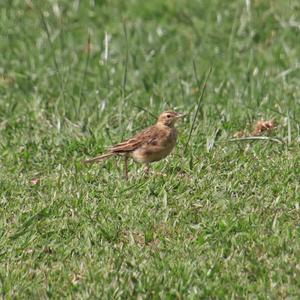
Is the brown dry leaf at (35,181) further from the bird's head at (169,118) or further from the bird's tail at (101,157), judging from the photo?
the bird's head at (169,118)

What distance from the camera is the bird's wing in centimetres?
888

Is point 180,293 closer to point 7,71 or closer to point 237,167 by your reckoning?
point 237,167

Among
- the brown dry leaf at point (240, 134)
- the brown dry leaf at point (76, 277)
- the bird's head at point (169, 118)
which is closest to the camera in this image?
the brown dry leaf at point (76, 277)

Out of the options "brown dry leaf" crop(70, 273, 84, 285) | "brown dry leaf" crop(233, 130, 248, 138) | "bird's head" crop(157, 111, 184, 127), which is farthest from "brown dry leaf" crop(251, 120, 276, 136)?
"brown dry leaf" crop(70, 273, 84, 285)

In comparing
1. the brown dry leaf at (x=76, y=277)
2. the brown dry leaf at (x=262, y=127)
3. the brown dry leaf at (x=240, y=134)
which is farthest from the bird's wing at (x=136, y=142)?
the brown dry leaf at (x=76, y=277)

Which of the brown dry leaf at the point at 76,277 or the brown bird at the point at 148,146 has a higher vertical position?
the brown dry leaf at the point at 76,277

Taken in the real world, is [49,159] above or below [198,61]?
above

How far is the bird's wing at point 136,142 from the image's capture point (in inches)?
350

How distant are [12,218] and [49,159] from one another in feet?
4.61

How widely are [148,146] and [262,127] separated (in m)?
1.44

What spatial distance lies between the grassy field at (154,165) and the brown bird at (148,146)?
152 millimetres

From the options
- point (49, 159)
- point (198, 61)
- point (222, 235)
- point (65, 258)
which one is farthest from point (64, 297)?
point (198, 61)

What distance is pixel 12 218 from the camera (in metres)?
8.12

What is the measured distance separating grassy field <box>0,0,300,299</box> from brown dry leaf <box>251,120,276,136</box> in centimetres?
9
